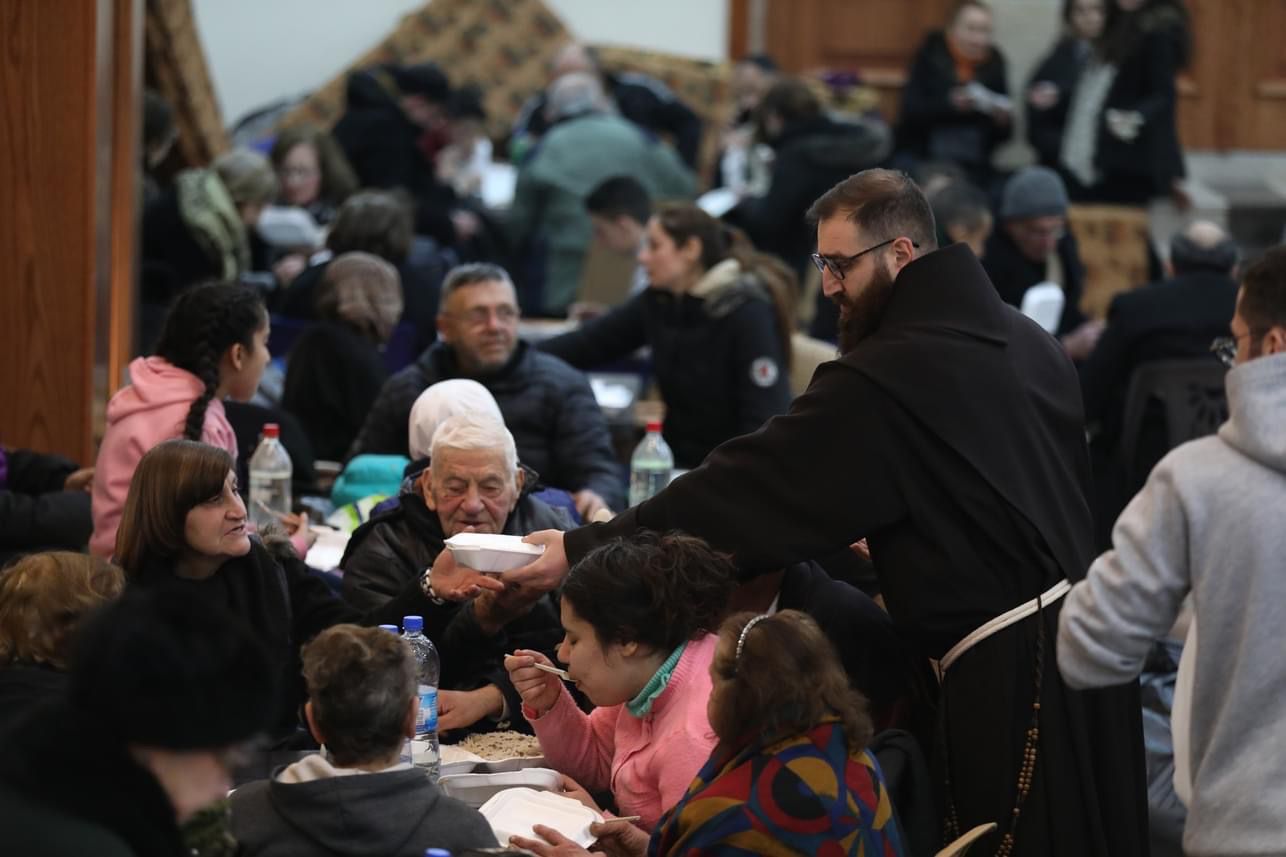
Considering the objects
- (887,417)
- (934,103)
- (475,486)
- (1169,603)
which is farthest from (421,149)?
(1169,603)

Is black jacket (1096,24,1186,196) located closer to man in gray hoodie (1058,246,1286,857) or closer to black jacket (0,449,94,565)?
black jacket (0,449,94,565)

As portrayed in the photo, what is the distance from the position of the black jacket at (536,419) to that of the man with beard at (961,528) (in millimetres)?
1887

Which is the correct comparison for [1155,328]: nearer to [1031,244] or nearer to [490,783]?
[1031,244]

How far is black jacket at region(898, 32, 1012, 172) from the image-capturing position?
11.3 meters

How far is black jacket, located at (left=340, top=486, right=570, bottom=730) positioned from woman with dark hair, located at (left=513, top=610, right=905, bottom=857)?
101cm

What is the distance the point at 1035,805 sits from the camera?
3.46m

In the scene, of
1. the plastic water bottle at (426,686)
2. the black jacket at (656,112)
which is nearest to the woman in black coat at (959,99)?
the black jacket at (656,112)

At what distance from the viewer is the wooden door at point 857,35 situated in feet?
41.2

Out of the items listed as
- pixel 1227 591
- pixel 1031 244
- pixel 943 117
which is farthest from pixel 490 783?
pixel 943 117

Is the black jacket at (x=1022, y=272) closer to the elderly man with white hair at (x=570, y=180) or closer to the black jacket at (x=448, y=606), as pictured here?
the elderly man with white hair at (x=570, y=180)

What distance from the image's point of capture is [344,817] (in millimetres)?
2793

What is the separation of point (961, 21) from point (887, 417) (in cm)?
851

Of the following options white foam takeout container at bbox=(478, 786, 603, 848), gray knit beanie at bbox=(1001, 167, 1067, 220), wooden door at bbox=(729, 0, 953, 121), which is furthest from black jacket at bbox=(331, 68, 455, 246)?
white foam takeout container at bbox=(478, 786, 603, 848)

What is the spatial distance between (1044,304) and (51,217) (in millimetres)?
3872
